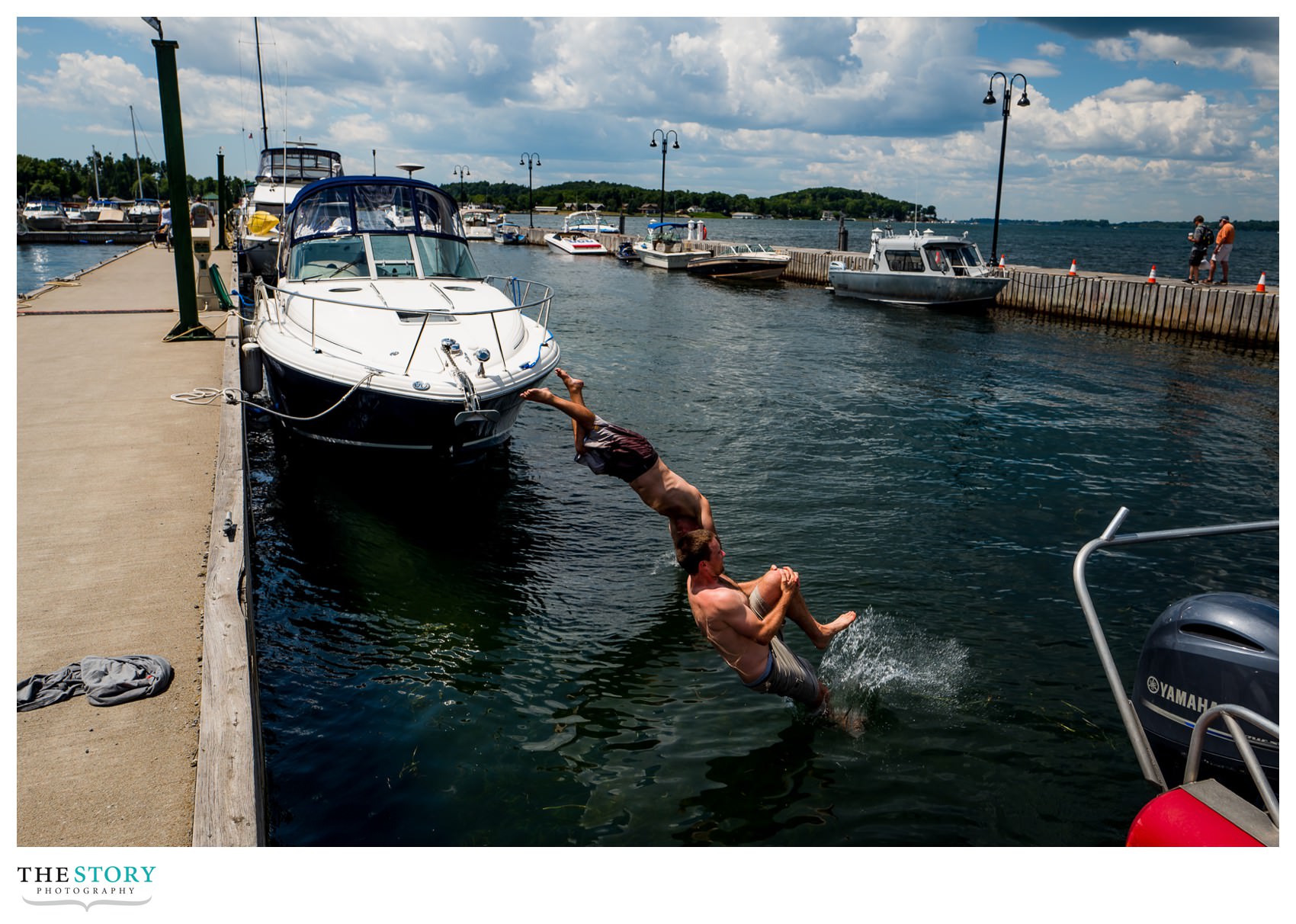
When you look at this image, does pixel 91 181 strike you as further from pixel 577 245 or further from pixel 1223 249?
pixel 1223 249

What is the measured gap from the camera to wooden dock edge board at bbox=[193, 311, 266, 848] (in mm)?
3807

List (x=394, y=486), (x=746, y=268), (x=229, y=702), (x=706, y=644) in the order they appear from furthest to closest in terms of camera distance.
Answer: (x=746, y=268) → (x=394, y=486) → (x=706, y=644) → (x=229, y=702)

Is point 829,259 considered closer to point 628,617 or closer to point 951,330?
A: point 951,330

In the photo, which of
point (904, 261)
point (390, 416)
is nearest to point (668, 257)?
point (904, 261)

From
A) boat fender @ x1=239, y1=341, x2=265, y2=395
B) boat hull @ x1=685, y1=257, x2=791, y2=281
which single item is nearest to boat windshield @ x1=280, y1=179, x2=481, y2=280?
boat fender @ x1=239, y1=341, x2=265, y2=395

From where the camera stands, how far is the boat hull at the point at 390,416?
32.3 ft

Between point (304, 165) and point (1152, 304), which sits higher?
point (304, 165)

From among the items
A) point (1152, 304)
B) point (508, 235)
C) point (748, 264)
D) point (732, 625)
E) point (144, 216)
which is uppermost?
point (144, 216)

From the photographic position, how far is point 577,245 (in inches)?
2402

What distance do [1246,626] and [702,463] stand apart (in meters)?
8.62

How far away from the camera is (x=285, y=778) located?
18.5 feet

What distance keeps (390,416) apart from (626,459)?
14.7ft

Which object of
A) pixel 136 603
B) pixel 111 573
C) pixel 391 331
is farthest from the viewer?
pixel 391 331

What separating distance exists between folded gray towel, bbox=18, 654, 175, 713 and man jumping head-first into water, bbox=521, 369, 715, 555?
9.81 feet
